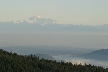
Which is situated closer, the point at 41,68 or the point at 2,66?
the point at 2,66

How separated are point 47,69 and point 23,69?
31.2 feet

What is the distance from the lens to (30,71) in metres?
78.6

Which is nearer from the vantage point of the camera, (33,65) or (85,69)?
(33,65)

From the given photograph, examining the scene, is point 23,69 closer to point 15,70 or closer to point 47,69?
point 15,70

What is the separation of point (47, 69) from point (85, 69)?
14.4 m

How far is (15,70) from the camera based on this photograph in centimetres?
7694

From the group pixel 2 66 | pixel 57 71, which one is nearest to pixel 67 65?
pixel 57 71

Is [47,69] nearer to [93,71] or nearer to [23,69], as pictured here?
[23,69]

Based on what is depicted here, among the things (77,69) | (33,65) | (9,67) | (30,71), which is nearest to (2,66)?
(9,67)

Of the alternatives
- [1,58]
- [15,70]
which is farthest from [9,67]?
[1,58]

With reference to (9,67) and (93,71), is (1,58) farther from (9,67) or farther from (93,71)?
(93,71)

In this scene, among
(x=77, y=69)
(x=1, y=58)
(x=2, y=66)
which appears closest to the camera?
(x=2, y=66)

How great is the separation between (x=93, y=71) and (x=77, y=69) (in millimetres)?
5584

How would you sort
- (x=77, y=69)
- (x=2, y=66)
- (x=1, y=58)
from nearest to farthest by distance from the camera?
(x=2, y=66)
(x=1, y=58)
(x=77, y=69)
